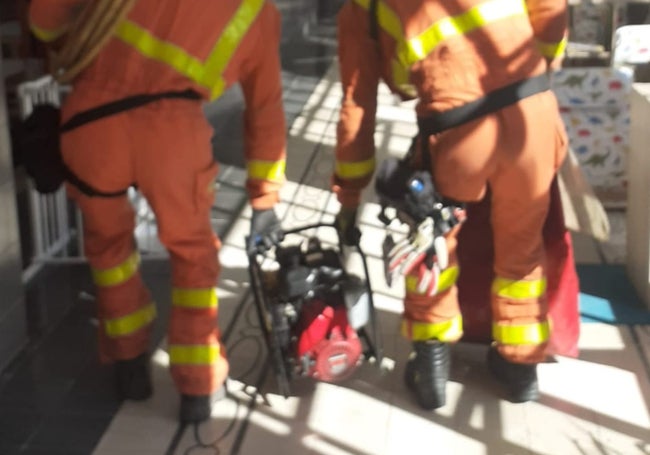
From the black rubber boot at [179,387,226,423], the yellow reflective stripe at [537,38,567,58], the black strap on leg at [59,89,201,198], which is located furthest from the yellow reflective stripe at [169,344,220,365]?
the yellow reflective stripe at [537,38,567,58]

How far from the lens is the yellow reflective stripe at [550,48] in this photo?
263cm

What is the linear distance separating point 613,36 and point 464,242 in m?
2.34

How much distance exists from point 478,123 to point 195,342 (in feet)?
3.07

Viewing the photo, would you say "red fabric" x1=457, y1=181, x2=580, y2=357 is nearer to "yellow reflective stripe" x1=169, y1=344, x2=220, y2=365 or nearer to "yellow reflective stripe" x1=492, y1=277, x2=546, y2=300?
"yellow reflective stripe" x1=492, y1=277, x2=546, y2=300

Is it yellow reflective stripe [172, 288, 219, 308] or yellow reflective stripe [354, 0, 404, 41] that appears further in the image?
yellow reflective stripe [172, 288, 219, 308]

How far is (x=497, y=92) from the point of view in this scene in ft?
8.11

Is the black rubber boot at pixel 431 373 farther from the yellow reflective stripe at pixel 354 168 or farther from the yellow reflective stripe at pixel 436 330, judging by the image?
the yellow reflective stripe at pixel 354 168

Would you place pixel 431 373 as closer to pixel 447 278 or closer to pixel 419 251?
pixel 447 278

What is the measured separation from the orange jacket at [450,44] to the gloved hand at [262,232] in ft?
1.44

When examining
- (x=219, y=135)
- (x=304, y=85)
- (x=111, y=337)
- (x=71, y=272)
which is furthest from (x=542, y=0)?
(x=304, y=85)

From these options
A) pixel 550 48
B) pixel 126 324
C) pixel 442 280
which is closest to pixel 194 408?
pixel 126 324

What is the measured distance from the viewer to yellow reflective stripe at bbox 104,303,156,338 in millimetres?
2721

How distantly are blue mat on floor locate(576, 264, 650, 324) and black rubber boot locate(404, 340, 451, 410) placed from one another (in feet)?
2.43

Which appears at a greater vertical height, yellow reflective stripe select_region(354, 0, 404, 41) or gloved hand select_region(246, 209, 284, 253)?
yellow reflective stripe select_region(354, 0, 404, 41)
